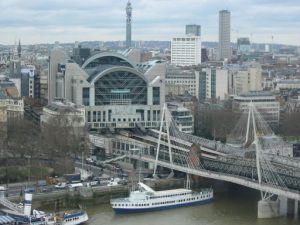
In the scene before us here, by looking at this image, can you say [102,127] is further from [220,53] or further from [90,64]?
[220,53]

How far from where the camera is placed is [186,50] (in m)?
97.4

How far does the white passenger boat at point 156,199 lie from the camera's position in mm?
21094

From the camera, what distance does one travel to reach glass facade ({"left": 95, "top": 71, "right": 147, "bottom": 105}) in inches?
1380

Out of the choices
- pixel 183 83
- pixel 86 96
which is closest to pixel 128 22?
pixel 183 83

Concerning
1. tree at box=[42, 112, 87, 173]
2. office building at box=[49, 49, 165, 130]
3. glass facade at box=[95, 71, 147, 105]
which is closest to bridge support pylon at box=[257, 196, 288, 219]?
tree at box=[42, 112, 87, 173]

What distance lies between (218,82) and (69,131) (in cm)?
2275

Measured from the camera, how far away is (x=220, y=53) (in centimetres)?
11281

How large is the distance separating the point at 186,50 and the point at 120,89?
62.8 m

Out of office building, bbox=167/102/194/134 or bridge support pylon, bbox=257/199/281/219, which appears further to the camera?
office building, bbox=167/102/194/134

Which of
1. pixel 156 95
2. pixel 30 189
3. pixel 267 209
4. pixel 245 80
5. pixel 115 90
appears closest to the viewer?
pixel 267 209

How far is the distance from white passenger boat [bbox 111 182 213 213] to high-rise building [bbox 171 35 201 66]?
73415 mm

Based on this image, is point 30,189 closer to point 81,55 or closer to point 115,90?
point 115,90

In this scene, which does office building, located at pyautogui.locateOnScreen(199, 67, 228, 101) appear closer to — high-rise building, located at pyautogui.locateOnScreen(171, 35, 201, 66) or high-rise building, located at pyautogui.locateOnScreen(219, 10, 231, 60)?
high-rise building, located at pyautogui.locateOnScreen(171, 35, 201, 66)

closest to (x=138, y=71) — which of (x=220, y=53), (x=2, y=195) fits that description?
(x=2, y=195)
